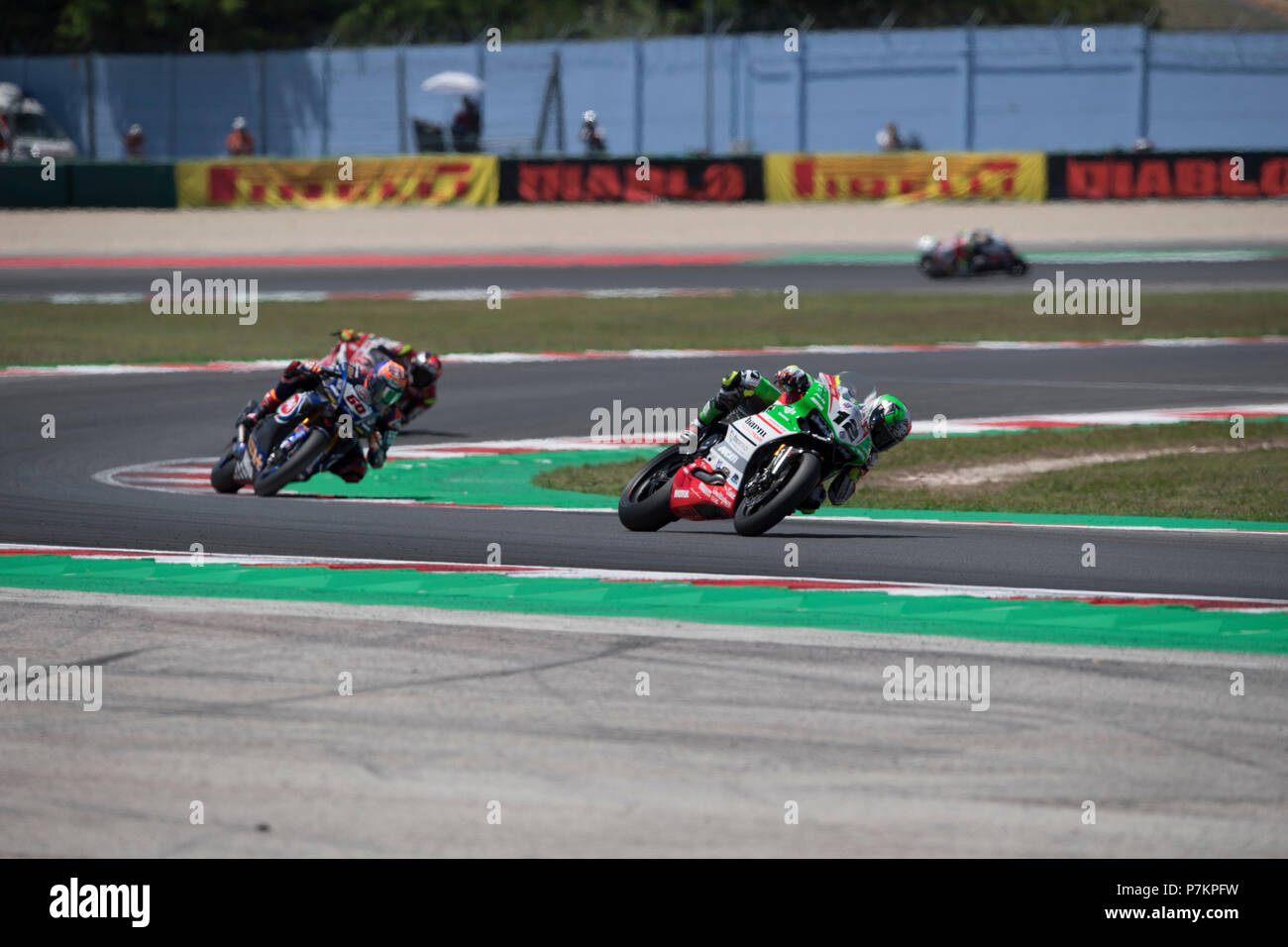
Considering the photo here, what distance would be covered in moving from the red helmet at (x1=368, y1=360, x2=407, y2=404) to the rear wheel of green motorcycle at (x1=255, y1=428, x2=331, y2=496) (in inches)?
24.3

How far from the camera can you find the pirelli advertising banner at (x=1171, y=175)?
3525cm

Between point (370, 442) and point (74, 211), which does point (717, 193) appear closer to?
point (74, 211)

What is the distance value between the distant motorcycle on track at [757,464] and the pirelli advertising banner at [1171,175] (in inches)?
1065

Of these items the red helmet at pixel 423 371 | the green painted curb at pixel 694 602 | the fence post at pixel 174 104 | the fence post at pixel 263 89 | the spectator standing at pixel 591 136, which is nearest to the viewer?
the green painted curb at pixel 694 602

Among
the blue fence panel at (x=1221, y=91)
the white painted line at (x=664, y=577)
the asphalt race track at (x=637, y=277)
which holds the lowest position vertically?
the white painted line at (x=664, y=577)

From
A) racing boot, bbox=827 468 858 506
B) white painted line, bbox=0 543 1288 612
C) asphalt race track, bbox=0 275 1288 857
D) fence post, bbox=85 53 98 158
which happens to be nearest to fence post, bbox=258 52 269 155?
fence post, bbox=85 53 98 158

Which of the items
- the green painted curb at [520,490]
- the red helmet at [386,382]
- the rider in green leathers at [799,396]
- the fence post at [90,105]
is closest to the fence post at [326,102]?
A: the fence post at [90,105]

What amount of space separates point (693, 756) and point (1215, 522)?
5872 millimetres

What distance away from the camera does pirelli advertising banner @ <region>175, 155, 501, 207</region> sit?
117ft

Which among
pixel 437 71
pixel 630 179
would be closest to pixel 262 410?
pixel 630 179

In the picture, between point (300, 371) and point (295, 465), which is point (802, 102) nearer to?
point (300, 371)

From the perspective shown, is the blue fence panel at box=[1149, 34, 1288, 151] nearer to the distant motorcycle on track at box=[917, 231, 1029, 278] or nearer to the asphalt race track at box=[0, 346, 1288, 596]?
the distant motorcycle on track at box=[917, 231, 1029, 278]

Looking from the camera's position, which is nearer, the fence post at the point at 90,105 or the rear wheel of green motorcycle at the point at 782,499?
the rear wheel of green motorcycle at the point at 782,499
